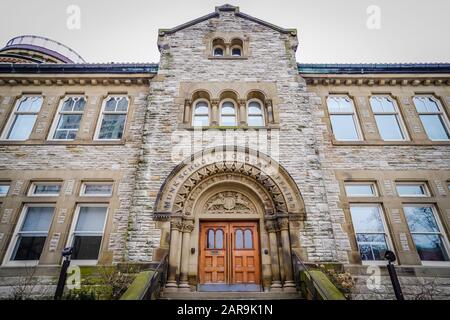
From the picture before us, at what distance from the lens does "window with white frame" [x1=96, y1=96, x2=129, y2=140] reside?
9.63 meters

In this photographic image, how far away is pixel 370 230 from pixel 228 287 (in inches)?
183

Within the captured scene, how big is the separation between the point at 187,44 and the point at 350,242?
9547 mm

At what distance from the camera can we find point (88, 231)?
8.03 metres

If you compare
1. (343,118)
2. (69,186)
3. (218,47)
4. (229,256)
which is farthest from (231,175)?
(218,47)

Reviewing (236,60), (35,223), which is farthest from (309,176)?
(35,223)

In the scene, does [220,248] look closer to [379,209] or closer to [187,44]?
[379,209]

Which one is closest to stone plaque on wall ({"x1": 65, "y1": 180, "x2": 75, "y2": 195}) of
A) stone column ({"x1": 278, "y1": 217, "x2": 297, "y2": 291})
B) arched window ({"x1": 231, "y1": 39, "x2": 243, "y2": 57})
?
stone column ({"x1": 278, "y1": 217, "x2": 297, "y2": 291})

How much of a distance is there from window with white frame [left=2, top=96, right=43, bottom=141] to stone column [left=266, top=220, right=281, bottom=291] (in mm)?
9186

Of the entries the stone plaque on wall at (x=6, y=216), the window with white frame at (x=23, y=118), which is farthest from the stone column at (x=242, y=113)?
the stone plaque on wall at (x=6, y=216)

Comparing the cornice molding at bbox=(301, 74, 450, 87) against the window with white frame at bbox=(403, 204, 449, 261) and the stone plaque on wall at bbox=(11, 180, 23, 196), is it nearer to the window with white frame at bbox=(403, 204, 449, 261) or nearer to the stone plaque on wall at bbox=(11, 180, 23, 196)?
the window with white frame at bbox=(403, 204, 449, 261)

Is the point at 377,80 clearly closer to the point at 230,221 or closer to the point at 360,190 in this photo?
the point at 360,190

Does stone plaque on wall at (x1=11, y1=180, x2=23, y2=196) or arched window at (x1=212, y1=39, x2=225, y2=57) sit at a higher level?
arched window at (x1=212, y1=39, x2=225, y2=57)

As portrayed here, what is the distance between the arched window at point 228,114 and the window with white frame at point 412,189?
598 cm
